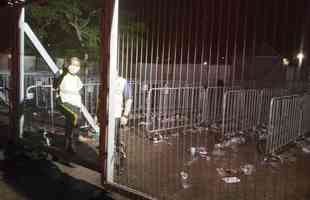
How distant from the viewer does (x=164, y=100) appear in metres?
7.93

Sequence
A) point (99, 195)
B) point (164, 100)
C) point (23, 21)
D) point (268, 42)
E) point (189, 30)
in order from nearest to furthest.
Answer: point (268, 42) < point (189, 30) < point (99, 195) < point (23, 21) < point (164, 100)

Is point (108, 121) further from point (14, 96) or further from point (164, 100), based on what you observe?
point (164, 100)

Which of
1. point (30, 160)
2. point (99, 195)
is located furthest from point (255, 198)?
point (30, 160)

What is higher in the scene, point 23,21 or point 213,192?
point 23,21

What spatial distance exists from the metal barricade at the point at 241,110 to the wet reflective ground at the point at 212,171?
3.36 feet

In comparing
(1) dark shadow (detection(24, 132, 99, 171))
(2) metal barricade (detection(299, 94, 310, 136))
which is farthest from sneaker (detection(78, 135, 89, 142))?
(2) metal barricade (detection(299, 94, 310, 136))

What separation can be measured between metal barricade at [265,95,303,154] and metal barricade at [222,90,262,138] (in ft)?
4.02

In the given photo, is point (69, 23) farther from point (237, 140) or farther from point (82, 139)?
point (237, 140)

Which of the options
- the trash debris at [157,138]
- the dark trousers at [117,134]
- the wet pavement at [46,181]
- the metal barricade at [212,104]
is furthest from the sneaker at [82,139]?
the metal barricade at [212,104]

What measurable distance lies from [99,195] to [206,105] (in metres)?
5.34

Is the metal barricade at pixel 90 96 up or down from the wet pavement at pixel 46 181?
up

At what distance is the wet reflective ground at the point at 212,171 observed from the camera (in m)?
3.98

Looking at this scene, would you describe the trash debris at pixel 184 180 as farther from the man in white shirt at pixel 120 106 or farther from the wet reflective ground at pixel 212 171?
the man in white shirt at pixel 120 106

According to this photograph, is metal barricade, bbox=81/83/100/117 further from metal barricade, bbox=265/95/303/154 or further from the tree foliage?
metal barricade, bbox=265/95/303/154
